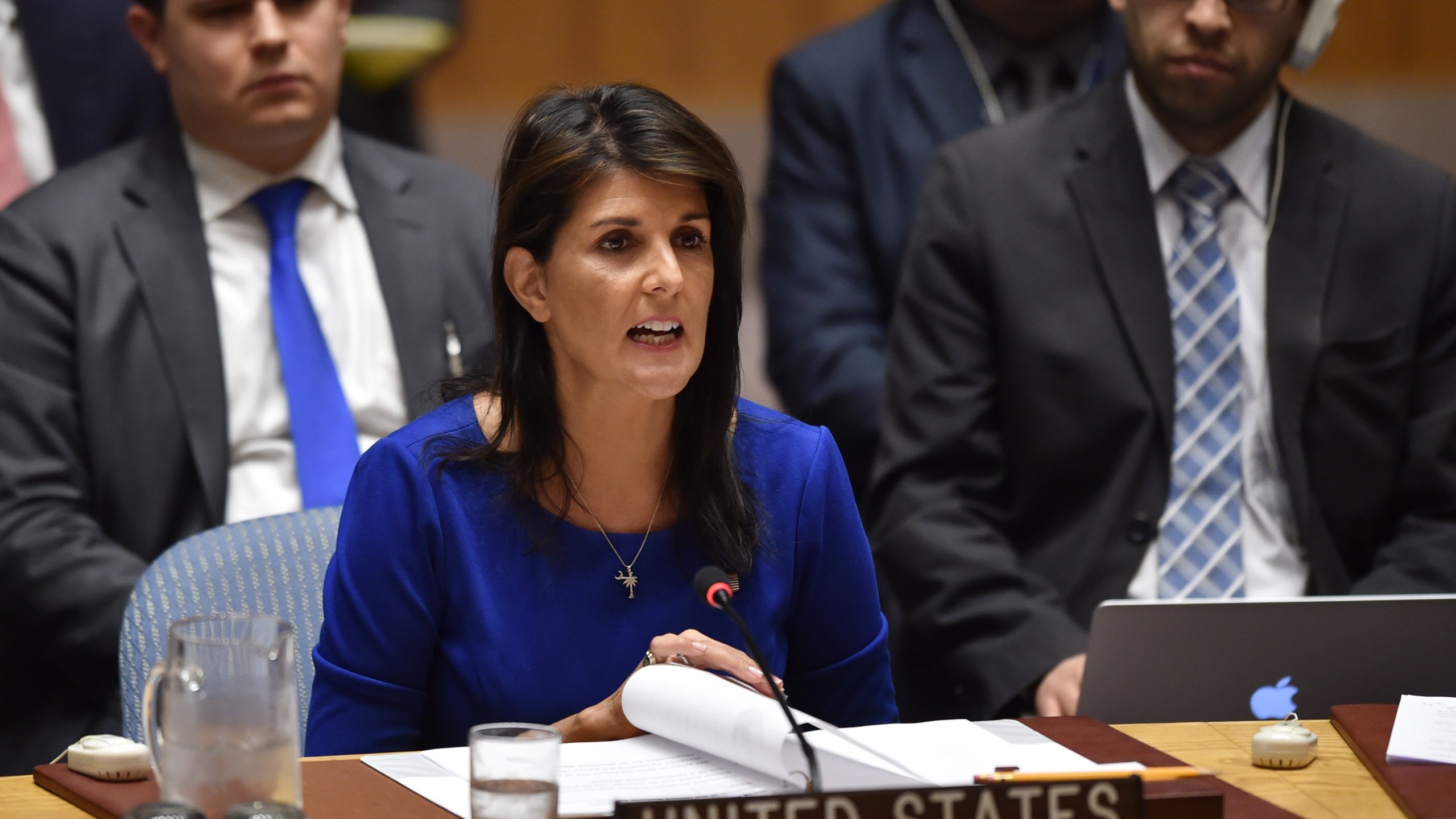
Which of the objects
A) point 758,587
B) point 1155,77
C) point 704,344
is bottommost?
point 758,587

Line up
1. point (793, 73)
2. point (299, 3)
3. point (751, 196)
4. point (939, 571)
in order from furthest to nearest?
1. point (751, 196)
2. point (793, 73)
3. point (299, 3)
4. point (939, 571)

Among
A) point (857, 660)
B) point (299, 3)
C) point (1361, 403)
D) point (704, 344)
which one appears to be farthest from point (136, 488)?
point (1361, 403)

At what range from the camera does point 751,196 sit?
367 centimetres

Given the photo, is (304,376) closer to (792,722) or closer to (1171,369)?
(1171,369)

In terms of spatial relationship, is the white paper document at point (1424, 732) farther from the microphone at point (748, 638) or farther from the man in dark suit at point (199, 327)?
the man in dark suit at point (199, 327)

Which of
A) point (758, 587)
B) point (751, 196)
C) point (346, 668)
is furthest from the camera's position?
point (751, 196)

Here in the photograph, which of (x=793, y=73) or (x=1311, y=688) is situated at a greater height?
(x=793, y=73)

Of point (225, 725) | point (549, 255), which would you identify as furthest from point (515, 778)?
point (549, 255)

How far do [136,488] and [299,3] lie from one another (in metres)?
0.78

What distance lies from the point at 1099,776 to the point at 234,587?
958mm

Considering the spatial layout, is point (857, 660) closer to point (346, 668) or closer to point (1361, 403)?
point (346, 668)

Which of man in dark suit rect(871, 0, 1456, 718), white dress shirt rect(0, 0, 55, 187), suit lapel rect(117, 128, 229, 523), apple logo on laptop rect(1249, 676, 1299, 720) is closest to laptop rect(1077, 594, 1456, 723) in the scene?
apple logo on laptop rect(1249, 676, 1299, 720)

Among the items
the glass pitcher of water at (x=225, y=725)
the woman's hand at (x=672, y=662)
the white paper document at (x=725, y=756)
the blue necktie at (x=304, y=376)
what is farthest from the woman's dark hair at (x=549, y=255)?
the blue necktie at (x=304, y=376)

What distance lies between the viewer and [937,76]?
2.94 metres
